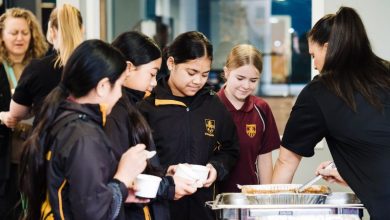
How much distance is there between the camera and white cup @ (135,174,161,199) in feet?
6.99

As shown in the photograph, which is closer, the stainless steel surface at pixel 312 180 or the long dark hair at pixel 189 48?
the stainless steel surface at pixel 312 180

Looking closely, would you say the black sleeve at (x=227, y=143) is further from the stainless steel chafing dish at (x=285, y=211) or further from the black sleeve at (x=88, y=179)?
the black sleeve at (x=88, y=179)

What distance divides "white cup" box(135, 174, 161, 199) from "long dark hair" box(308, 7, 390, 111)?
707 millimetres

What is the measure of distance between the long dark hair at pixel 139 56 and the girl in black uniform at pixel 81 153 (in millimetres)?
242

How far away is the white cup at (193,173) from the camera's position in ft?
7.74

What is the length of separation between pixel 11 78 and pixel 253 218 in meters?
2.07

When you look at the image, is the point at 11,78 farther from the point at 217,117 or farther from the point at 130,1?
the point at 130,1

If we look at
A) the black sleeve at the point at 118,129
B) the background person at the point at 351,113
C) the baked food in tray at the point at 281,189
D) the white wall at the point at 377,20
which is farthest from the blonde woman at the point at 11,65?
the white wall at the point at 377,20

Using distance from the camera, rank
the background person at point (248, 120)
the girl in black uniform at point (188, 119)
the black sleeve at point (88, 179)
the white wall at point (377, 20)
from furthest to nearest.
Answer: the white wall at point (377, 20) < the background person at point (248, 120) < the girl in black uniform at point (188, 119) < the black sleeve at point (88, 179)

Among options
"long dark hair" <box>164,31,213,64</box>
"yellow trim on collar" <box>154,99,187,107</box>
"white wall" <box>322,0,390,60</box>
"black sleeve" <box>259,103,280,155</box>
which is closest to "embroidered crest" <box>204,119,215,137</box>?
"yellow trim on collar" <box>154,99,187,107</box>

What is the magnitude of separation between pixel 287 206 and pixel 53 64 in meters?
1.57

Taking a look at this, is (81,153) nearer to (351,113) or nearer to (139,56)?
(139,56)

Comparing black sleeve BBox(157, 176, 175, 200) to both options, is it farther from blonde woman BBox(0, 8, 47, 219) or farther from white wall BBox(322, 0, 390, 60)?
white wall BBox(322, 0, 390, 60)

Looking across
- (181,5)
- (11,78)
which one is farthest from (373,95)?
(181,5)
